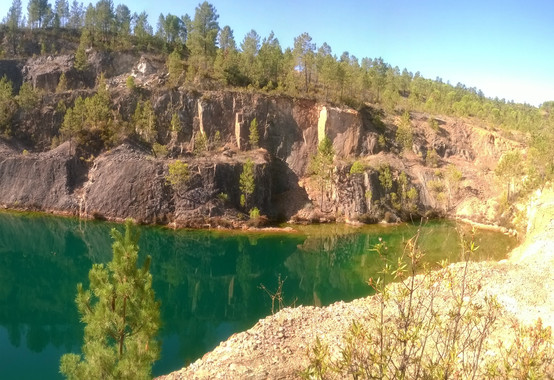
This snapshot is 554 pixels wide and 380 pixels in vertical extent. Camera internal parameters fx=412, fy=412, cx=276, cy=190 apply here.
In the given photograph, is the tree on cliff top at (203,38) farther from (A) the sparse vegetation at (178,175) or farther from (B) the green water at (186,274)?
(B) the green water at (186,274)

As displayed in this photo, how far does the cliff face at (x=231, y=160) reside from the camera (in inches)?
1804

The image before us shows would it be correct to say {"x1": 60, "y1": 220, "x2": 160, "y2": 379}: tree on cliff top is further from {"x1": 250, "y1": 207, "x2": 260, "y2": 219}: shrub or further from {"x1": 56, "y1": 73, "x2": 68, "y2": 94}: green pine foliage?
{"x1": 56, "y1": 73, "x2": 68, "y2": 94}: green pine foliage

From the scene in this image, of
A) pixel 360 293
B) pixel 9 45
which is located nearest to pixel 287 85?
pixel 360 293

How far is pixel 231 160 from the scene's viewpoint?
4997cm

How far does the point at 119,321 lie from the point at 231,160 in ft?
134

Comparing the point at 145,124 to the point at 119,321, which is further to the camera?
the point at 145,124

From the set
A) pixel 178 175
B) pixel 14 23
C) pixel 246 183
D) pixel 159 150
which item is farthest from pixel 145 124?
pixel 14 23

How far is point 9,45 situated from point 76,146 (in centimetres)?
3537

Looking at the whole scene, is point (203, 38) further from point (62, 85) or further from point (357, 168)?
point (357, 168)

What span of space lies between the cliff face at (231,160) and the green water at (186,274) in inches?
143

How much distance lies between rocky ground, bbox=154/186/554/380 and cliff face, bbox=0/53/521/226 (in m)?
24.5

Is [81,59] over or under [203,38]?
under

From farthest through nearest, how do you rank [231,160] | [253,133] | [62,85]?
[62,85]
[253,133]
[231,160]

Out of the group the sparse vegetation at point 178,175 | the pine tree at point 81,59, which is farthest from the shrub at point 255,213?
the pine tree at point 81,59
